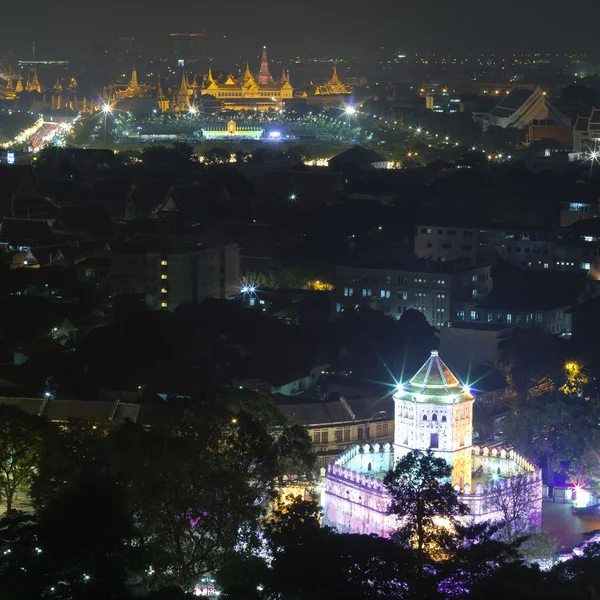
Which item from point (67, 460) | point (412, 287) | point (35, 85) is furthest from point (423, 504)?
point (35, 85)

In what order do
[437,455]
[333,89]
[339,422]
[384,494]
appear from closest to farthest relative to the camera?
[384,494] → [437,455] → [339,422] → [333,89]

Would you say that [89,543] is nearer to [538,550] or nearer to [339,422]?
[538,550]

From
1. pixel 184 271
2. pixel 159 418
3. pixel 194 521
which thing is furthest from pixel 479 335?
pixel 194 521

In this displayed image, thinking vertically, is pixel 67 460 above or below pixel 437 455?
below

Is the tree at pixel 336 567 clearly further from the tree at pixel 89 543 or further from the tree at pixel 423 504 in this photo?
the tree at pixel 89 543

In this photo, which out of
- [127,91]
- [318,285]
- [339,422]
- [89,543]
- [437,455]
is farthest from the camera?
[127,91]

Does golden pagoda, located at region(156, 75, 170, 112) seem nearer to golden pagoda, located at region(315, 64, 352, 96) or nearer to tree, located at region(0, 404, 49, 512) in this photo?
golden pagoda, located at region(315, 64, 352, 96)

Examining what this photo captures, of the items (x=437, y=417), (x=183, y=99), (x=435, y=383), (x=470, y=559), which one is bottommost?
(x=470, y=559)

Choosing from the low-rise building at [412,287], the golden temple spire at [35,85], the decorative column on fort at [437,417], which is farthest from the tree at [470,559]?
the golden temple spire at [35,85]
